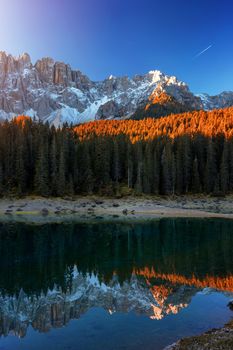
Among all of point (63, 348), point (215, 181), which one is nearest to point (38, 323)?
point (63, 348)

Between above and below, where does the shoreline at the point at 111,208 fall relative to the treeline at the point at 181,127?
below

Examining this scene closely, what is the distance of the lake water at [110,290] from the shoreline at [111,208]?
22.3 meters

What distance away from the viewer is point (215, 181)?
92562mm

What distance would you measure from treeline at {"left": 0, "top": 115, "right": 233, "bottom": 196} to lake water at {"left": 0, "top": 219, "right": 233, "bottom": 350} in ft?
135

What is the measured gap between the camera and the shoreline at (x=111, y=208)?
6775 cm

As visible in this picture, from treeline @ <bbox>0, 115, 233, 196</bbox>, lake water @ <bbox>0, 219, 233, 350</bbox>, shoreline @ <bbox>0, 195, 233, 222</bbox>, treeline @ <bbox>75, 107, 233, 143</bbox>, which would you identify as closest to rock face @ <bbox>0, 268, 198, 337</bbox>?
lake water @ <bbox>0, 219, 233, 350</bbox>

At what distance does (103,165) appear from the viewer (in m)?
92.9

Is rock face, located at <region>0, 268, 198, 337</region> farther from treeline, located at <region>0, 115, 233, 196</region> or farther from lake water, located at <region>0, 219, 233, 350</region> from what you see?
treeline, located at <region>0, 115, 233, 196</region>

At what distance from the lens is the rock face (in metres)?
17.2

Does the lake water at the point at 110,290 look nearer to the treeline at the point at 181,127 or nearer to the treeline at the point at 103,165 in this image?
the treeline at the point at 103,165

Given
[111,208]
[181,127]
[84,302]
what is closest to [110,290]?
[84,302]

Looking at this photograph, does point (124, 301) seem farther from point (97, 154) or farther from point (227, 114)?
point (227, 114)

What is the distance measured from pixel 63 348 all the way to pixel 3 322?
15.9 feet

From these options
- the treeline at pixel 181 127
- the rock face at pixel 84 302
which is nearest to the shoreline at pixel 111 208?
the treeline at pixel 181 127
